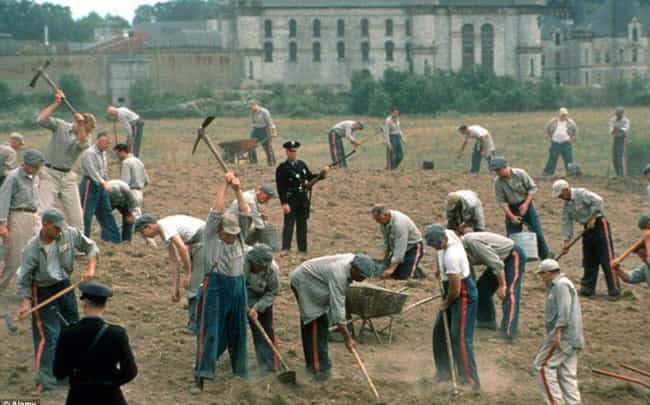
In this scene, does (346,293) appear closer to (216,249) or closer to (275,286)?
(275,286)

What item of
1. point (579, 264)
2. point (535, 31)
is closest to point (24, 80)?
point (535, 31)

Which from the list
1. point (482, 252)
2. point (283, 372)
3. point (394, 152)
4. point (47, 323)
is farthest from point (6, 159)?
point (394, 152)

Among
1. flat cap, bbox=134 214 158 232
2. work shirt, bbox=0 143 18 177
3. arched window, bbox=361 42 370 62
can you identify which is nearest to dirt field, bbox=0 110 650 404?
flat cap, bbox=134 214 158 232

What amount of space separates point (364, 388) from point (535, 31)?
263 ft

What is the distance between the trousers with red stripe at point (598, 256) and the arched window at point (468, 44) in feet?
241

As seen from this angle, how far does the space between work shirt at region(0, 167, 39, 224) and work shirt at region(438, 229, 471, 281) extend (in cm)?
453

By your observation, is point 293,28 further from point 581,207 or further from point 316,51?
point 581,207

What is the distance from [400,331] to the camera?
14859 mm

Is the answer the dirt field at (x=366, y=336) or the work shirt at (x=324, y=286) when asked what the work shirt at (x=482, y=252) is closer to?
the dirt field at (x=366, y=336)

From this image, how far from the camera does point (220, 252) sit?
12383 millimetres

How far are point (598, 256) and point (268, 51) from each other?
238 feet

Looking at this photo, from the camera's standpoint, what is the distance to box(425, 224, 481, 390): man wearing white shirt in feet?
41.5

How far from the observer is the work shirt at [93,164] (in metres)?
17.5

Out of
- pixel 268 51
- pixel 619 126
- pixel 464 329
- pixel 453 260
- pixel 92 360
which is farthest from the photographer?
pixel 268 51
